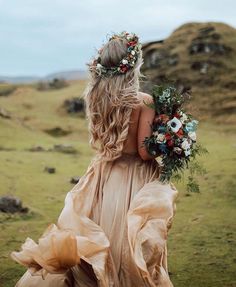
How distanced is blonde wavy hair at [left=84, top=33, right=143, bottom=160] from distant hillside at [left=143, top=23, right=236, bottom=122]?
901 inches

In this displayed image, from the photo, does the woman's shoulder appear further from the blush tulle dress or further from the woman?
the blush tulle dress

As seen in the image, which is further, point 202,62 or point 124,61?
point 202,62

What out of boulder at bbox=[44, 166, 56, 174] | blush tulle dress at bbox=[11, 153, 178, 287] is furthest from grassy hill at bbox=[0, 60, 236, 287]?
blush tulle dress at bbox=[11, 153, 178, 287]

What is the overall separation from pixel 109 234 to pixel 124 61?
2026 millimetres

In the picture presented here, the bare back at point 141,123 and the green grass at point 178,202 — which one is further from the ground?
the bare back at point 141,123

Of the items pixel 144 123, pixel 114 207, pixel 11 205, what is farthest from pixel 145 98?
pixel 11 205

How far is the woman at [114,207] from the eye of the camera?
674cm

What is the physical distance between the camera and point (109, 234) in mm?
7172

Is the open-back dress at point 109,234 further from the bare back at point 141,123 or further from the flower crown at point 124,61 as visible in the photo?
the flower crown at point 124,61

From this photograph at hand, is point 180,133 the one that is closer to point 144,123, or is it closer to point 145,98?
point 144,123

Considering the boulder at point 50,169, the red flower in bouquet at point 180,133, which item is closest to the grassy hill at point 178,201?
the boulder at point 50,169

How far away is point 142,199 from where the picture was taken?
7.02 metres

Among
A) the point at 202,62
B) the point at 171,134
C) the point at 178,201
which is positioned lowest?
the point at 178,201

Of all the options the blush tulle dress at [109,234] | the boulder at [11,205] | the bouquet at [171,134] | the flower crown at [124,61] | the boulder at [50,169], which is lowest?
the boulder at [50,169]
